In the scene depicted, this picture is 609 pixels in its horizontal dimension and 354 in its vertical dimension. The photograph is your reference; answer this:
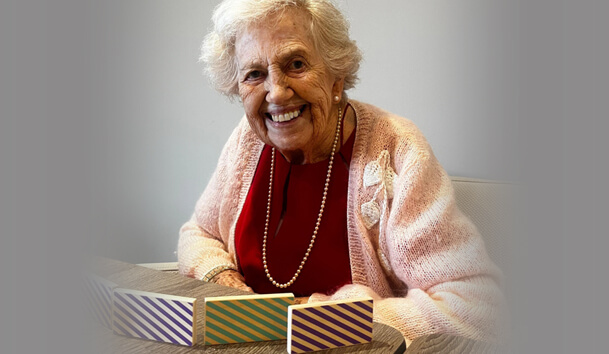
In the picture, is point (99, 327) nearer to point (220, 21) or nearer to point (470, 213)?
point (220, 21)

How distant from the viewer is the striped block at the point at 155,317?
23.4 inches

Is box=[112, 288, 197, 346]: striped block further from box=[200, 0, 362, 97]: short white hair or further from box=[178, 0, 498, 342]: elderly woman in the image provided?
box=[200, 0, 362, 97]: short white hair

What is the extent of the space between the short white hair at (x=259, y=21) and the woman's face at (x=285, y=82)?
0.02 meters

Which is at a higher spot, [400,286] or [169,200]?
[169,200]

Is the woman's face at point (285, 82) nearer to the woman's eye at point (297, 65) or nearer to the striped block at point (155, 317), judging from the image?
the woman's eye at point (297, 65)

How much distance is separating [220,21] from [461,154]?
2.29 feet

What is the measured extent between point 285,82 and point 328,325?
2.01 feet

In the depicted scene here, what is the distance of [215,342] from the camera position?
600mm

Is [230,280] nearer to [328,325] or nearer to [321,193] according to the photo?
[321,193]

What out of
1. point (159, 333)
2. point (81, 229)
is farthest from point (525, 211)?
point (159, 333)

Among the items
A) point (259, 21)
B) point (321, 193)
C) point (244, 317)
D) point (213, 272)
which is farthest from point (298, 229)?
point (244, 317)

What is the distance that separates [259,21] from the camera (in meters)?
1.05

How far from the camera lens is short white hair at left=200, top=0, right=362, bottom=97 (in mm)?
1062

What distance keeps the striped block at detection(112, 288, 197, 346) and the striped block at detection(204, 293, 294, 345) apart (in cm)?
2
